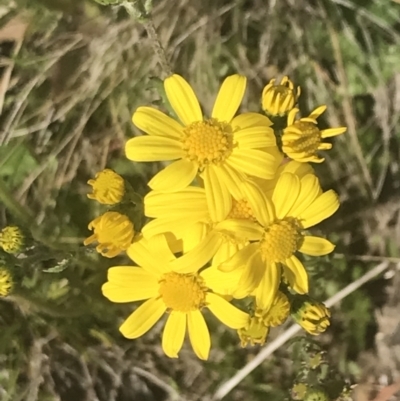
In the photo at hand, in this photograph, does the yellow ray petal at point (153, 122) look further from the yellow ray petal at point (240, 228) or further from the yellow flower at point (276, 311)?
the yellow flower at point (276, 311)

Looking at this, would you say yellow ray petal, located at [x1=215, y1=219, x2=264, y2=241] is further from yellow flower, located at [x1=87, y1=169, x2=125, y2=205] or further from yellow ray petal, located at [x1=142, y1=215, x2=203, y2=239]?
yellow flower, located at [x1=87, y1=169, x2=125, y2=205]

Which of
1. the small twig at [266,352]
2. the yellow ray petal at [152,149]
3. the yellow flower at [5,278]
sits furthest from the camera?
the small twig at [266,352]

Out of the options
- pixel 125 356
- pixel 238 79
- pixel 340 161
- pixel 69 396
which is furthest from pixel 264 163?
pixel 69 396

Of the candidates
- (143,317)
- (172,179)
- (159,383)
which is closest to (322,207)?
(172,179)

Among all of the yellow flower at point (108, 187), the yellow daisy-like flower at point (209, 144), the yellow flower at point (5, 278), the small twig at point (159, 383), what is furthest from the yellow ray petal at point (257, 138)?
the small twig at point (159, 383)

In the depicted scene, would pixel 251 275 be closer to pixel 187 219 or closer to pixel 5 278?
pixel 187 219

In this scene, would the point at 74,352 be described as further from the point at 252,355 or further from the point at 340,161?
the point at 340,161
